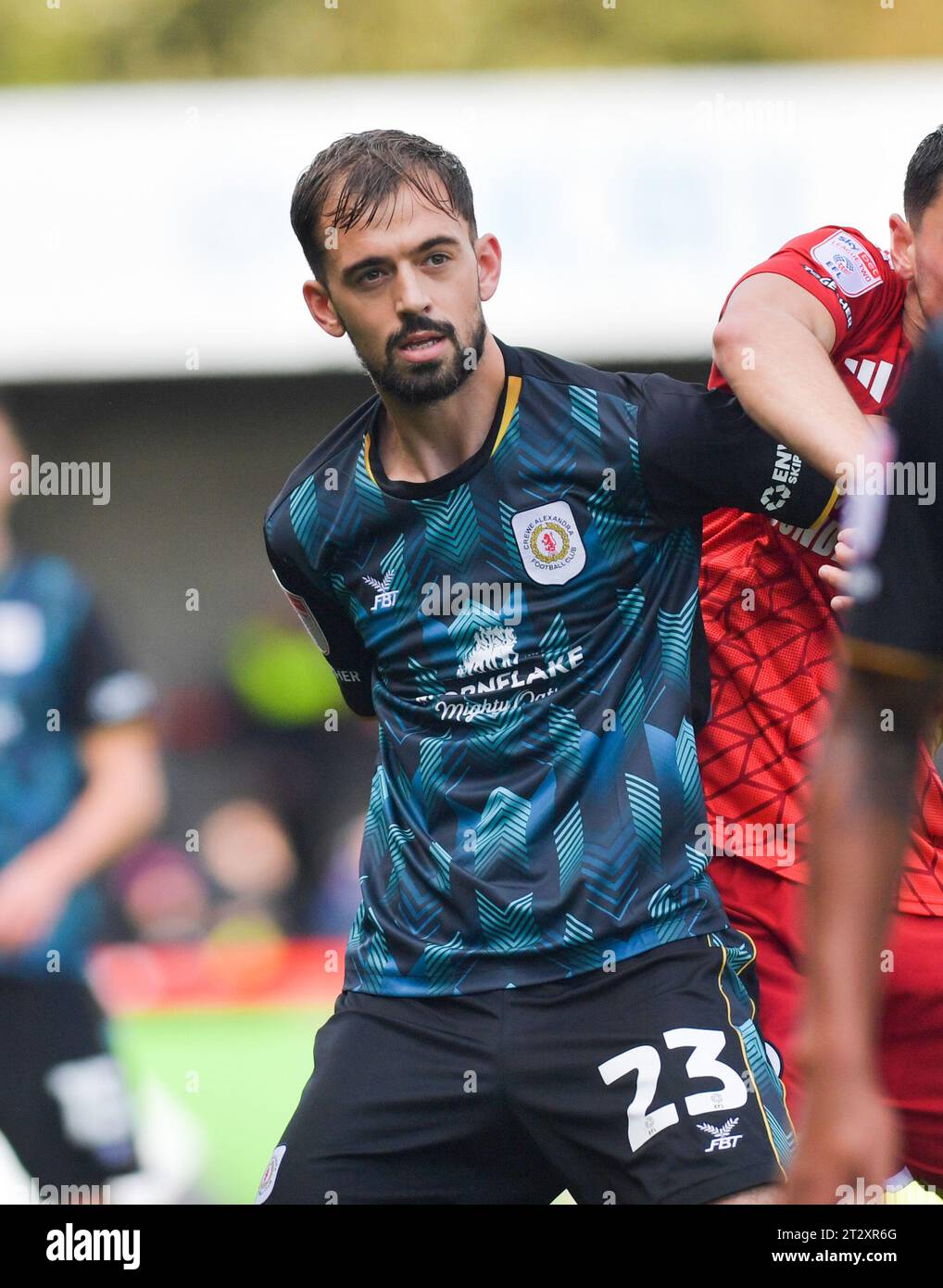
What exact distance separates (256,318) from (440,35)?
5.26 meters

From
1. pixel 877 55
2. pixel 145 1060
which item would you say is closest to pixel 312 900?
pixel 145 1060

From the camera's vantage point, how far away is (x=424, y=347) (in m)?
3.35

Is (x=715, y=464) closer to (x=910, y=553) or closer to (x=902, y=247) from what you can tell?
(x=902, y=247)

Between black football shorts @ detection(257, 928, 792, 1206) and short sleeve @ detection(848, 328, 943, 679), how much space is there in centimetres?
126

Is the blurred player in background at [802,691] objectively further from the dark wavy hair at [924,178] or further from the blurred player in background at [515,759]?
the blurred player in background at [515,759]

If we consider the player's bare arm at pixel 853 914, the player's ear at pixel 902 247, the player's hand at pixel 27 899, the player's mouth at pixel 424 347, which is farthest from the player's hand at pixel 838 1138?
the player's hand at pixel 27 899

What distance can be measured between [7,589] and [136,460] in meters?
6.13

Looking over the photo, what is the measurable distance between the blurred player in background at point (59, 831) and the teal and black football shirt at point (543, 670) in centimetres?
154

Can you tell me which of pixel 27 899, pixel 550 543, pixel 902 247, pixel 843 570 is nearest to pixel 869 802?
pixel 843 570

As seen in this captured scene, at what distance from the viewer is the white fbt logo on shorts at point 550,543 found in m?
3.34

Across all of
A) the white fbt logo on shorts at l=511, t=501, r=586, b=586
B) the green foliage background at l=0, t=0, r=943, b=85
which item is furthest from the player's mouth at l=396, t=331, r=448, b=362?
the green foliage background at l=0, t=0, r=943, b=85

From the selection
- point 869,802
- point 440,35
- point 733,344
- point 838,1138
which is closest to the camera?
point 838,1138
